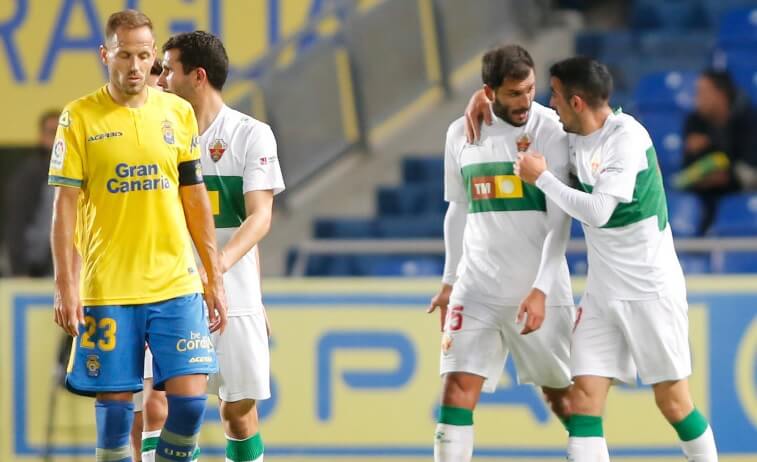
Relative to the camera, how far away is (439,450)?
598cm

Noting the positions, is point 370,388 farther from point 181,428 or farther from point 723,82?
point 723,82

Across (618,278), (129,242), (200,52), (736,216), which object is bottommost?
(618,278)

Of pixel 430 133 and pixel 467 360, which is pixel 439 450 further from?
pixel 430 133

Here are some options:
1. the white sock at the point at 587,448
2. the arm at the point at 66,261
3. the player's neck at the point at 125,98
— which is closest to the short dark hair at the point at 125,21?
the player's neck at the point at 125,98

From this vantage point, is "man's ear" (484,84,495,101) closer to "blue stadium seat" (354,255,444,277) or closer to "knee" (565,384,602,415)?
"knee" (565,384,602,415)

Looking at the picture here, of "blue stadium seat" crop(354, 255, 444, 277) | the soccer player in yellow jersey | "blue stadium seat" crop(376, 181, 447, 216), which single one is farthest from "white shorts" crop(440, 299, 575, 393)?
"blue stadium seat" crop(376, 181, 447, 216)

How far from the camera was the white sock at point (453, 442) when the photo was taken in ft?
19.5

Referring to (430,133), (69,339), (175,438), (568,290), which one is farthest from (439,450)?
(430,133)

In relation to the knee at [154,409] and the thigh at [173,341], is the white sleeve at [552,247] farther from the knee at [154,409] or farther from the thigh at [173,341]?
the knee at [154,409]

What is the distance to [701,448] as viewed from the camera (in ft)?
19.4

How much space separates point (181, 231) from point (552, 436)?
323cm

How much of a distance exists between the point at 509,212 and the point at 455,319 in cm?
46

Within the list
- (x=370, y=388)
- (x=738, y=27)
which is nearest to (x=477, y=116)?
(x=370, y=388)

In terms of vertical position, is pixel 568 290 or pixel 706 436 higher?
pixel 568 290
